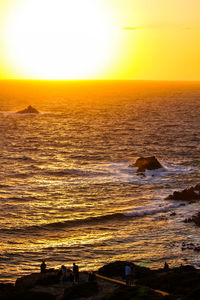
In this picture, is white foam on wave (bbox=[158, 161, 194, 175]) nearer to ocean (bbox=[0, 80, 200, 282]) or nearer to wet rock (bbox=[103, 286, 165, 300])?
ocean (bbox=[0, 80, 200, 282])

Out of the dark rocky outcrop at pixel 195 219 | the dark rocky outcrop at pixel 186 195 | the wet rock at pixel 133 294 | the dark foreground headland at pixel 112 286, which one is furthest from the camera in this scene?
the dark rocky outcrop at pixel 186 195

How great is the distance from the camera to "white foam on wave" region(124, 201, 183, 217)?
5475cm

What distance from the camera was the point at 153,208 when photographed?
56375 millimetres

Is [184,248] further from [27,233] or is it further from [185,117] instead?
[185,117]

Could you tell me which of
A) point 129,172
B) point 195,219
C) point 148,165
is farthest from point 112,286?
point 148,165

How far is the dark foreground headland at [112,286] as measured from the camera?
91.0ft

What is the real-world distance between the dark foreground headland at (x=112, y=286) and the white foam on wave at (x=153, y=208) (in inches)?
791

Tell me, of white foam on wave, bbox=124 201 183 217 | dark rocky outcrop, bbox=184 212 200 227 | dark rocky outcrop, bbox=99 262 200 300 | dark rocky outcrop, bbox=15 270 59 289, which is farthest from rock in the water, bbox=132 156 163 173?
dark rocky outcrop, bbox=15 270 59 289

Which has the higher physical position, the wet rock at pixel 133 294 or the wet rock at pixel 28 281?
the wet rock at pixel 133 294

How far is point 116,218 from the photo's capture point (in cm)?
5331

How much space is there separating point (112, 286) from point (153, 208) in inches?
1028

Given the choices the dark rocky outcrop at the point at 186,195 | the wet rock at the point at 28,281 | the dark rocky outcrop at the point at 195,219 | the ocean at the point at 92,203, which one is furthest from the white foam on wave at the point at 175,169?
the wet rock at the point at 28,281

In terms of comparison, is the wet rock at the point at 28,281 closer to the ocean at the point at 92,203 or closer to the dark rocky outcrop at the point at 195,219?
the ocean at the point at 92,203

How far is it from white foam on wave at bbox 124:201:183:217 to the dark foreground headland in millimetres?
20101
